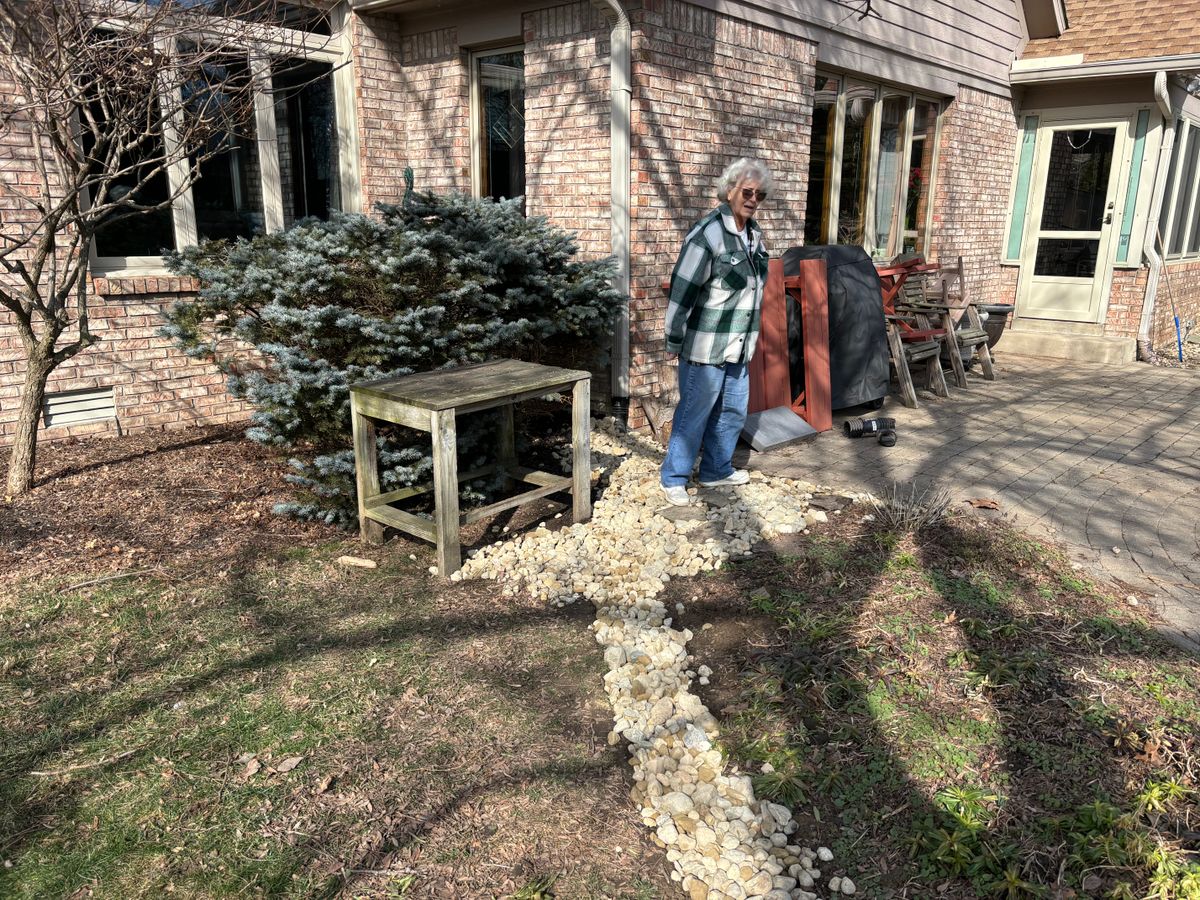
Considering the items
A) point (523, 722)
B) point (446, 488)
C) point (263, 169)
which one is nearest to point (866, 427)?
point (446, 488)

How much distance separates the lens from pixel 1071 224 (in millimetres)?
10820

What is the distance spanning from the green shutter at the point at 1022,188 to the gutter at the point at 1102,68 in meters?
0.67

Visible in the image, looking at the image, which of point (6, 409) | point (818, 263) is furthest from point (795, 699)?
point (6, 409)

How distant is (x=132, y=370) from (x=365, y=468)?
8.72 ft

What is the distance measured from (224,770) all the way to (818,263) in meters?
5.20

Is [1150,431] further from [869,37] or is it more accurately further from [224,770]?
[224,770]

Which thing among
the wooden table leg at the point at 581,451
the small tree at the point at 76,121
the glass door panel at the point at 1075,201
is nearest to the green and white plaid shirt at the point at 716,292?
the wooden table leg at the point at 581,451

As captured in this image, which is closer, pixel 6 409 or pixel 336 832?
pixel 336 832

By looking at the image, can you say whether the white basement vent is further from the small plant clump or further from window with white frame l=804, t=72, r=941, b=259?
window with white frame l=804, t=72, r=941, b=259

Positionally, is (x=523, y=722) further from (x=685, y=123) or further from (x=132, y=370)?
(x=685, y=123)

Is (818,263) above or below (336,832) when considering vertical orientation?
above

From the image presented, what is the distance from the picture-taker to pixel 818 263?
639 centimetres

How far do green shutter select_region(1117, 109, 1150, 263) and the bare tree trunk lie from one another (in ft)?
35.0

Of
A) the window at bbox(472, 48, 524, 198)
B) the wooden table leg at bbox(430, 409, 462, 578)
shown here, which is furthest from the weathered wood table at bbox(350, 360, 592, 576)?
the window at bbox(472, 48, 524, 198)
